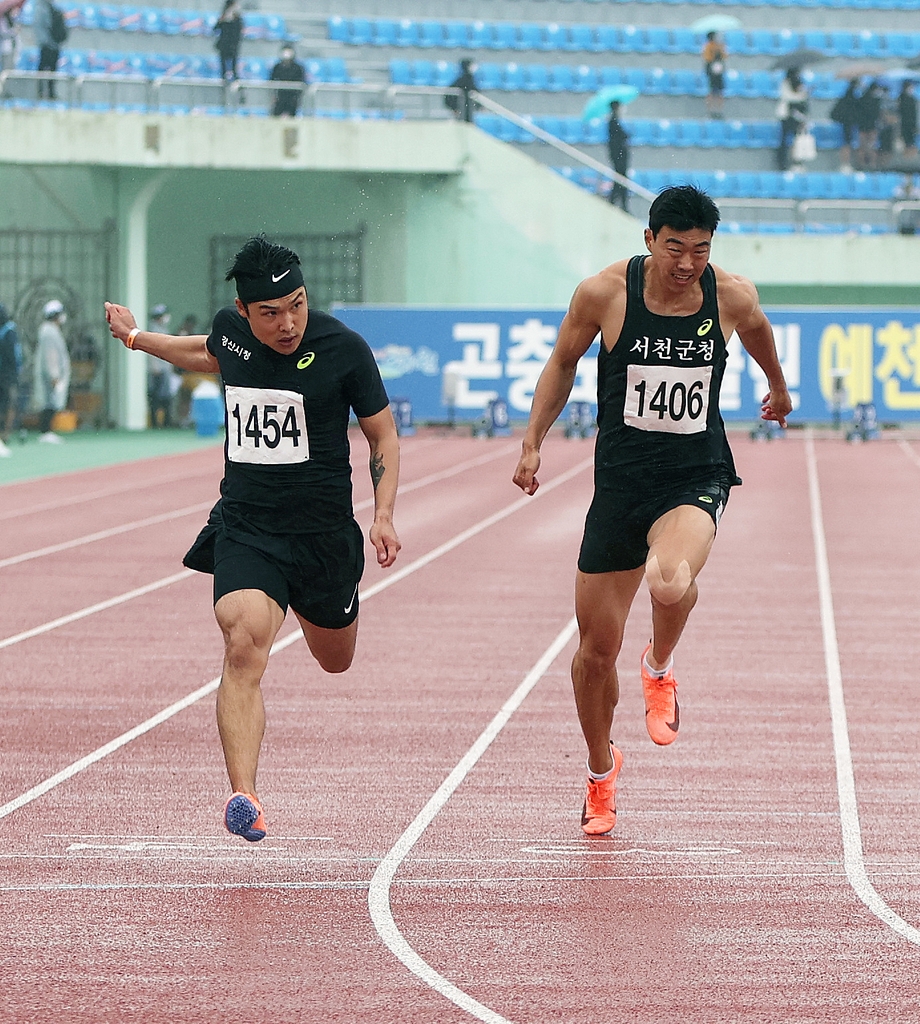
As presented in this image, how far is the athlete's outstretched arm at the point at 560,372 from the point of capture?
20.3ft

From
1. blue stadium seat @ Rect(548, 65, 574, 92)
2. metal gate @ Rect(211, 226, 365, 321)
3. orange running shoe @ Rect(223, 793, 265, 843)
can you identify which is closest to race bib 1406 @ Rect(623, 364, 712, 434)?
orange running shoe @ Rect(223, 793, 265, 843)

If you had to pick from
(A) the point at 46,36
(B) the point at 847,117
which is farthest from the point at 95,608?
(B) the point at 847,117

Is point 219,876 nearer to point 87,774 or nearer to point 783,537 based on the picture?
point 87,774

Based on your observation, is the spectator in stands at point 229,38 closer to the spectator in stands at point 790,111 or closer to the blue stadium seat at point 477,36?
the blue stadium seat at point 477,36

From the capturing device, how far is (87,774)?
752 cm

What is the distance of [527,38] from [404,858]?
107 feet

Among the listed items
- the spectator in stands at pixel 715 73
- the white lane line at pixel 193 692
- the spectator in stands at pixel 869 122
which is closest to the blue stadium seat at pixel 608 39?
the spectator in stands at pixel 715 73

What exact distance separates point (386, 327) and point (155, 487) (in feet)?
28.1

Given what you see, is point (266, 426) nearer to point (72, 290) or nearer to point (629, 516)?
point (629, 516)

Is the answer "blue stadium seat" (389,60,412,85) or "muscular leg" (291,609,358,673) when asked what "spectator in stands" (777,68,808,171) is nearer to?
"blue stadium seat" (389,60,412,85)

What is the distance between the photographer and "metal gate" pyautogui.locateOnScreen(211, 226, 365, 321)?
1341 inches

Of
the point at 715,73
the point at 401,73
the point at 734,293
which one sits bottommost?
the point at 734,293

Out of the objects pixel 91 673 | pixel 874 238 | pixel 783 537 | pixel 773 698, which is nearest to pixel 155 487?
pixel 783 537

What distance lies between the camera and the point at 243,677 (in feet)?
19.2
